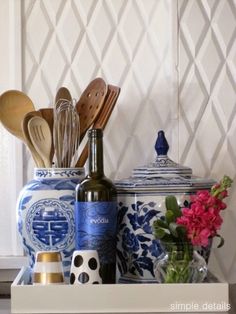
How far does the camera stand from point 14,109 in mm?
1065

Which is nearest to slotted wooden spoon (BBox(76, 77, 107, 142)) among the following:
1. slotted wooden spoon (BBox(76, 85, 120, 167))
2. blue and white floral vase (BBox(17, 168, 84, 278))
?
slotted wooden spoon (BBox(76, 85, 120, 167))

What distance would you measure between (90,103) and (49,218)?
25 centimetres

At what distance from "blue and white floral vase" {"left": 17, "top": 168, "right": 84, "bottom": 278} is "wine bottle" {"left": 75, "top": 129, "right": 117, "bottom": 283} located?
3 cm

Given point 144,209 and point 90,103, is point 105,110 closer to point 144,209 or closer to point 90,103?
point 90,103

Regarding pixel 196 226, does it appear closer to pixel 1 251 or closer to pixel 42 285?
pixel 42 285

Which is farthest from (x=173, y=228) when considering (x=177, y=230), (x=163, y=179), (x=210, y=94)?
(x=210, y=94)

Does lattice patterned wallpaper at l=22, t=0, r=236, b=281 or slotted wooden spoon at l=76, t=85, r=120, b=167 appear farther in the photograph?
lattice patterned wallpaper at l=22, t=0, r=236, b=281

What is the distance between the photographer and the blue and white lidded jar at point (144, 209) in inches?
37.0

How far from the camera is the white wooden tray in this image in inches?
32.2

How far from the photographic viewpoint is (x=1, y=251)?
3.76 ft

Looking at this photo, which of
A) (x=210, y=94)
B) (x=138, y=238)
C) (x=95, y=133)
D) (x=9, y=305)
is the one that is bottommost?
(x=9, y=305)

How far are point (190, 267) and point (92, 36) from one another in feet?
1.79

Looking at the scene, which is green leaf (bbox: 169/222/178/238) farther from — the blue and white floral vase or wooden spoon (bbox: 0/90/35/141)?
wooden spoon (bbox: 0/90/35/141)

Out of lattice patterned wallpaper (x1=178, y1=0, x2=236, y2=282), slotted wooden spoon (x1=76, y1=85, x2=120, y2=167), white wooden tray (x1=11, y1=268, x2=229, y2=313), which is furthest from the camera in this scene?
lattice patterned wallpaper (x1=178, y1=0, x2=236, y2=282)
